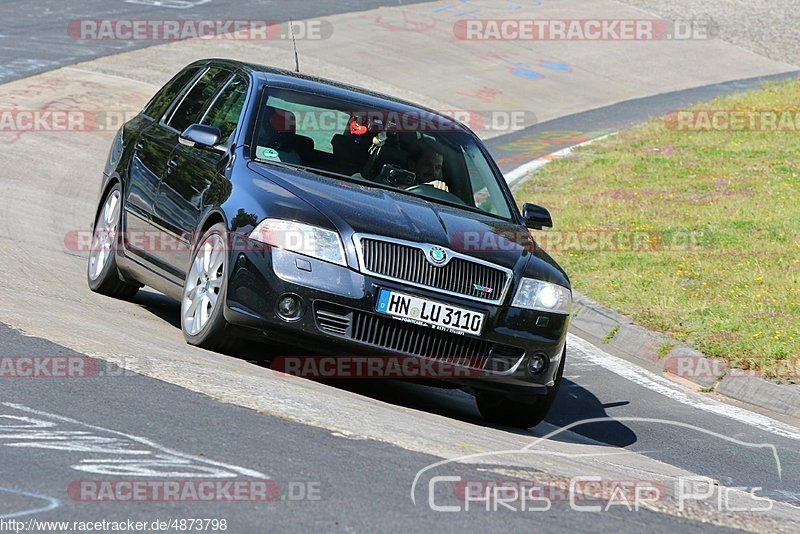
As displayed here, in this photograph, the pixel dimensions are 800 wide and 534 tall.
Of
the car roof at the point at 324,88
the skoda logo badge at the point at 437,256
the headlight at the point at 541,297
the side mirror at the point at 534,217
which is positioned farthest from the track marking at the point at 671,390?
the skoda logo badge at the point at 437,256

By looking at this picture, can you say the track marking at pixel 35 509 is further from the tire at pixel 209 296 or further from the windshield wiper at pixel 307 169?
the windshield wiper at pixel 307 169

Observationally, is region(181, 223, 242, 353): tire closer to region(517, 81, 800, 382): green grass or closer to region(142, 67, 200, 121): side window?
region(142, 67, 200, 121): side window

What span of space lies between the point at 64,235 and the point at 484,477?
313 inches

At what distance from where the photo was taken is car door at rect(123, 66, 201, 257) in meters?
8.65

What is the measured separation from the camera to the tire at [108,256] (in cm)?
920

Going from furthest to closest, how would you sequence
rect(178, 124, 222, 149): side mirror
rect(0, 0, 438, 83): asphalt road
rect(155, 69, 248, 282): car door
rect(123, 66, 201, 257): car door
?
rect(0, 0, 438, 83): asphalt road
rect(123, 66, 201, 257): car door
rect(178, 124, 222, 149): side mirror
rect(155, 69, 248, 282): car door

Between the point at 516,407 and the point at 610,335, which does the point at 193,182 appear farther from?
the point at 610,335

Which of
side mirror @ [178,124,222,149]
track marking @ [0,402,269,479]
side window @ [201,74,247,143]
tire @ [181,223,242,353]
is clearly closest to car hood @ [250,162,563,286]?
side mirror @ [178,124,222,149]

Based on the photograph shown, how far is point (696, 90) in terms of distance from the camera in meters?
30.5

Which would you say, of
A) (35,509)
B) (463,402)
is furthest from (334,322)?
(35,509)

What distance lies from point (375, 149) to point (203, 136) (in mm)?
1093

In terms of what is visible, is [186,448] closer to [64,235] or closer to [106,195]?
[106,195]

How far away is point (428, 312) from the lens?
693 centimetres

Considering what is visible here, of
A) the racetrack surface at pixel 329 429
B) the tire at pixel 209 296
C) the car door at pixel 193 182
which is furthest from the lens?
the car door at pixel 193 182
